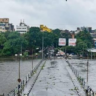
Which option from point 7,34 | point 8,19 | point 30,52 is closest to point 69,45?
point 30,52

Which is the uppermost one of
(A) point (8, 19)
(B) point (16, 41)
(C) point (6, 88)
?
(A) point (8, 19)

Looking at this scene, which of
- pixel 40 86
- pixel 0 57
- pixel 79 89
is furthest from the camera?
pixel 0 57

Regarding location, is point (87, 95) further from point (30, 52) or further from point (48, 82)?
point (30, 52)

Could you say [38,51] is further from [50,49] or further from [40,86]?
[40,86]

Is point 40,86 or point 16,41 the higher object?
point 16,41

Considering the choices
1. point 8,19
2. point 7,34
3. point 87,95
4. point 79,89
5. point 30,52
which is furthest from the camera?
point 8,19

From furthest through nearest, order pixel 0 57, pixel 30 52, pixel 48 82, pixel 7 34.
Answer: pixel 7 34 < pixel 30 52 < pixel 0 57 < pixel 48 82

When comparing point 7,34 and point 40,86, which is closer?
point 40,86

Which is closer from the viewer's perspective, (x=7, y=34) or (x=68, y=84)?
(x=68, y=84)

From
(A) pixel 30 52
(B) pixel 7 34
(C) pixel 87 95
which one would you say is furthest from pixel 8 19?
(C) pixel 87 95
